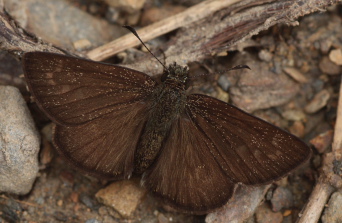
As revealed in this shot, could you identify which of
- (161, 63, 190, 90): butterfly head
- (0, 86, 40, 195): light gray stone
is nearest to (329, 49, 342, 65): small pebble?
(161, 63, 190, 90): butterfly head

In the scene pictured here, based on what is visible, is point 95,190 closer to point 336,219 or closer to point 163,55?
point 163,55

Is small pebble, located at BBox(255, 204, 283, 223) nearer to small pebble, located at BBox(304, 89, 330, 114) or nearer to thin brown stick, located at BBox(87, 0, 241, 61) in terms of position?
small pebble, located at BBox(304, 89, 330, 114)

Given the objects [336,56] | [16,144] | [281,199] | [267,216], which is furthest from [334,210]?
[16,144]

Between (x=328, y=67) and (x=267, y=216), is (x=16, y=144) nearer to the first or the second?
(x=267, y=216)

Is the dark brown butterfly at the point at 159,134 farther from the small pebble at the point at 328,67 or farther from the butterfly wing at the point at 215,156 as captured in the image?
the small pebble at the point at 328,67

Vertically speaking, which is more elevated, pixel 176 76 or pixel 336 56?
pixel 336 56

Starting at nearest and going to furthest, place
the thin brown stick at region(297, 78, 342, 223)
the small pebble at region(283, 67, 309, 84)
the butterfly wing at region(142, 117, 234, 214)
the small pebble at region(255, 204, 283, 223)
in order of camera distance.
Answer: the butterfly wing at region(142, 117, 234, 214) → the thin brown stick at region(297, 78, 342, 223) → the small pebble at region(255, 204, 283, 223) → the small pebble at region(283, 67, 309, 84)

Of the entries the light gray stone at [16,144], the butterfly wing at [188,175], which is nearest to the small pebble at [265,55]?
the butterfly wing at [188,175]
